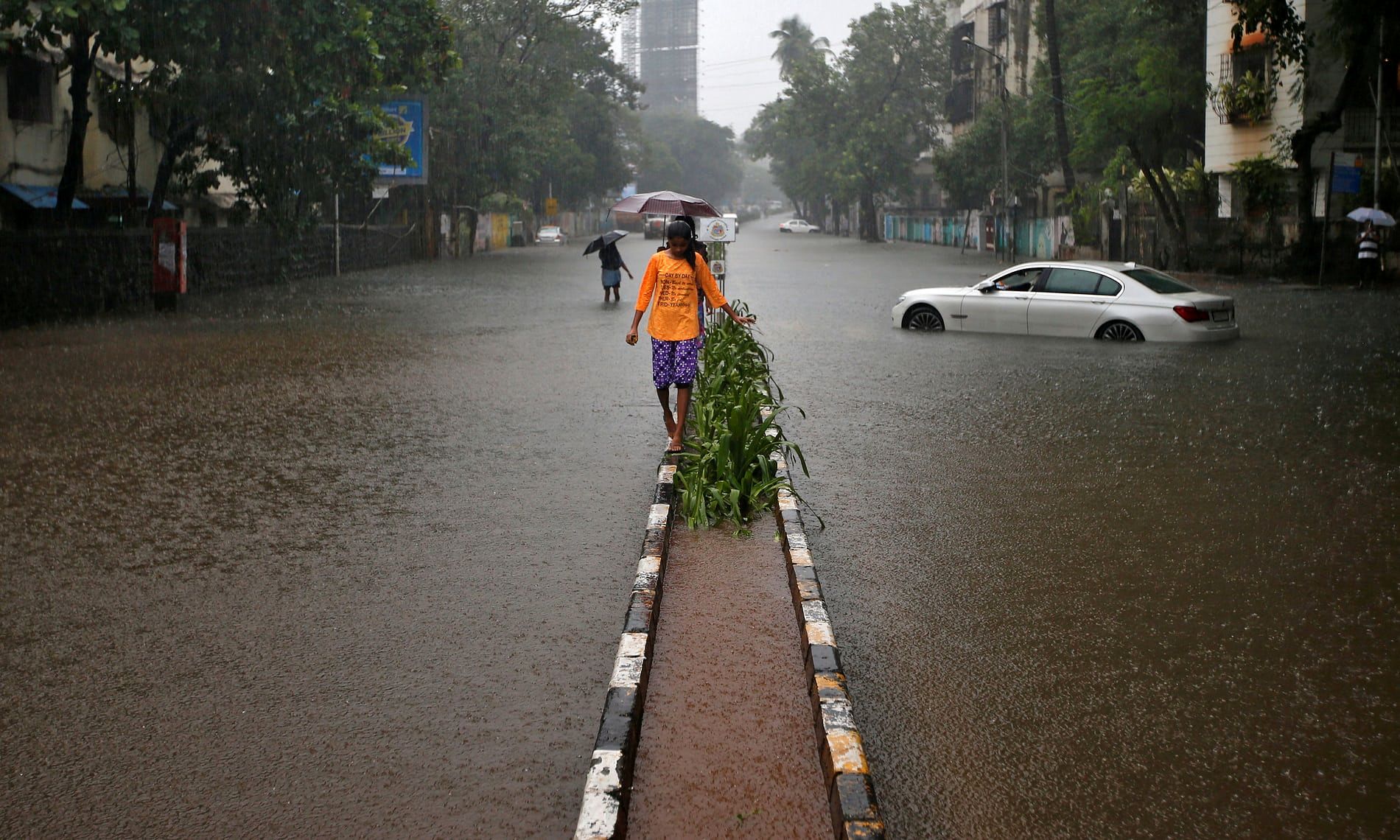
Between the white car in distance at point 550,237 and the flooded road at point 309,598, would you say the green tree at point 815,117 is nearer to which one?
the white car in distance at point 550,237

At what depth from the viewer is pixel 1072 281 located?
61.7 feet

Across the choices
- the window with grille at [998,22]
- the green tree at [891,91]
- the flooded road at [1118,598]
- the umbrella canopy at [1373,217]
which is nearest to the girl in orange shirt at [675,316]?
the flooded road at [1118,598]

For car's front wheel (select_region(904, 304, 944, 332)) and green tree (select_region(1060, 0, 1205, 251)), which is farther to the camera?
green tree (select_region(1060, 0, 1205, 251))

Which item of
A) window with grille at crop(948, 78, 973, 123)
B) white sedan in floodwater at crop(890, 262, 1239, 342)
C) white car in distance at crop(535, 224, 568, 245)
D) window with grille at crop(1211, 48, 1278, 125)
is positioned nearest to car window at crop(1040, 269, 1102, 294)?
white sedan in floodwater at crop(890, 262, 1239, 342)

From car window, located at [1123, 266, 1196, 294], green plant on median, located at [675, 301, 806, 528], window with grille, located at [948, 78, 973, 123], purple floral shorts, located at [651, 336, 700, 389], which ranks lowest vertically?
green plant on median, located at [675, 301, 806, 528]

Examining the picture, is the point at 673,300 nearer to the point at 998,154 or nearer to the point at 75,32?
the point at 75,32

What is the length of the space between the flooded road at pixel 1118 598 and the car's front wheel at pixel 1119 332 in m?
4.35

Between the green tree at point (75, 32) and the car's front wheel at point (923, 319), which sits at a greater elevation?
the green tree at point (75, 32)

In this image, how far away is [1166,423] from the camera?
36.8 feet

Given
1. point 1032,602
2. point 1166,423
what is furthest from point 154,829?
point 1166,423

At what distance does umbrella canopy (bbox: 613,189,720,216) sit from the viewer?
1725 cm

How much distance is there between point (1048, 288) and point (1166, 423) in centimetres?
805

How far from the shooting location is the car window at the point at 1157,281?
18.2m

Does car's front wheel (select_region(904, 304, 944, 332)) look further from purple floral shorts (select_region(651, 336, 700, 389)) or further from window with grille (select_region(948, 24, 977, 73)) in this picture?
window with grille (select_region(948, 24, 977, 73))
